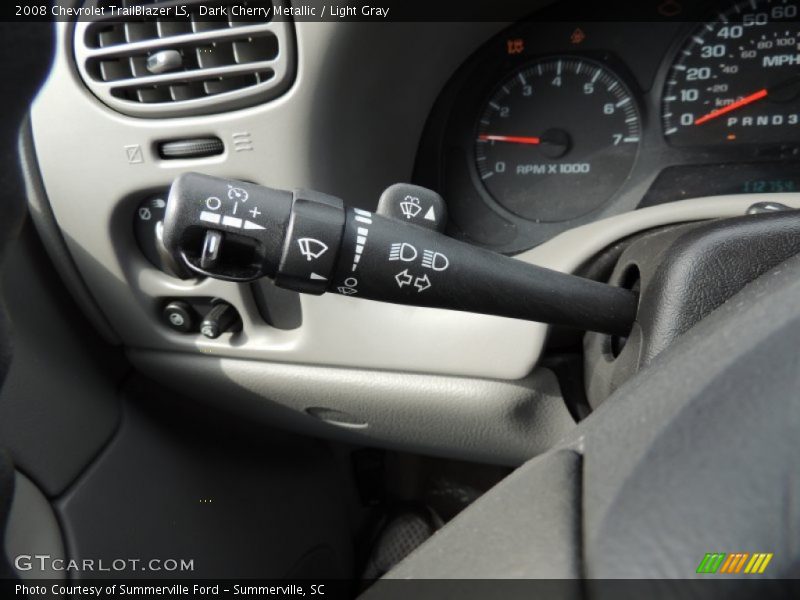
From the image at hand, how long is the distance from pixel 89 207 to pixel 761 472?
106 centimetres

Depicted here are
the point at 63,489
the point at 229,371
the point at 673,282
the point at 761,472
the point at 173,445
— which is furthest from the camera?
the point at 173,445

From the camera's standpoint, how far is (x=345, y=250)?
0.59 metres

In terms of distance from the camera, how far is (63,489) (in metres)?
1.19

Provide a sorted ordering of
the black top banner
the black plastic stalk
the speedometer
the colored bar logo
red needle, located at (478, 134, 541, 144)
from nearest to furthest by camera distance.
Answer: the colored bar logo < the black plastic stalk < the black top banner < the speedometer < red needle, located at (478, 134, 541, 144)

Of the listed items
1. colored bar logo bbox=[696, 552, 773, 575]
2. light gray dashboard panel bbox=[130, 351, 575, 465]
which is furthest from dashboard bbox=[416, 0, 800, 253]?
colored bar logo bbox=[696, 552, 773, 575]

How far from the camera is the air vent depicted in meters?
1.07

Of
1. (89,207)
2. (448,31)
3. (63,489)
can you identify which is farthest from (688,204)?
(63,489)

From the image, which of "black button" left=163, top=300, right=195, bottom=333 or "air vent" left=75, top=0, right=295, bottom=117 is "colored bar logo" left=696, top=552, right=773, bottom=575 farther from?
"black button" left=163, top=300, right=195, bottom=333

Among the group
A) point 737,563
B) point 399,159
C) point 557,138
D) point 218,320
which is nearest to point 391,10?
point 399,159

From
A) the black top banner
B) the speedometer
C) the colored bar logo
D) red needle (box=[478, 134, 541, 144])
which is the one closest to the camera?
the colored bar logo

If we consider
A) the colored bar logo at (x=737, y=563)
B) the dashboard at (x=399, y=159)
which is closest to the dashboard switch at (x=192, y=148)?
the dashboard at (x=399, y=159)

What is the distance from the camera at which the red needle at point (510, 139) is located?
130 centimetres

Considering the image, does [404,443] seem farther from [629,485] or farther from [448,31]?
[629,485]

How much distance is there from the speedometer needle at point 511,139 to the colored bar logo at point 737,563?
38.5 inches
